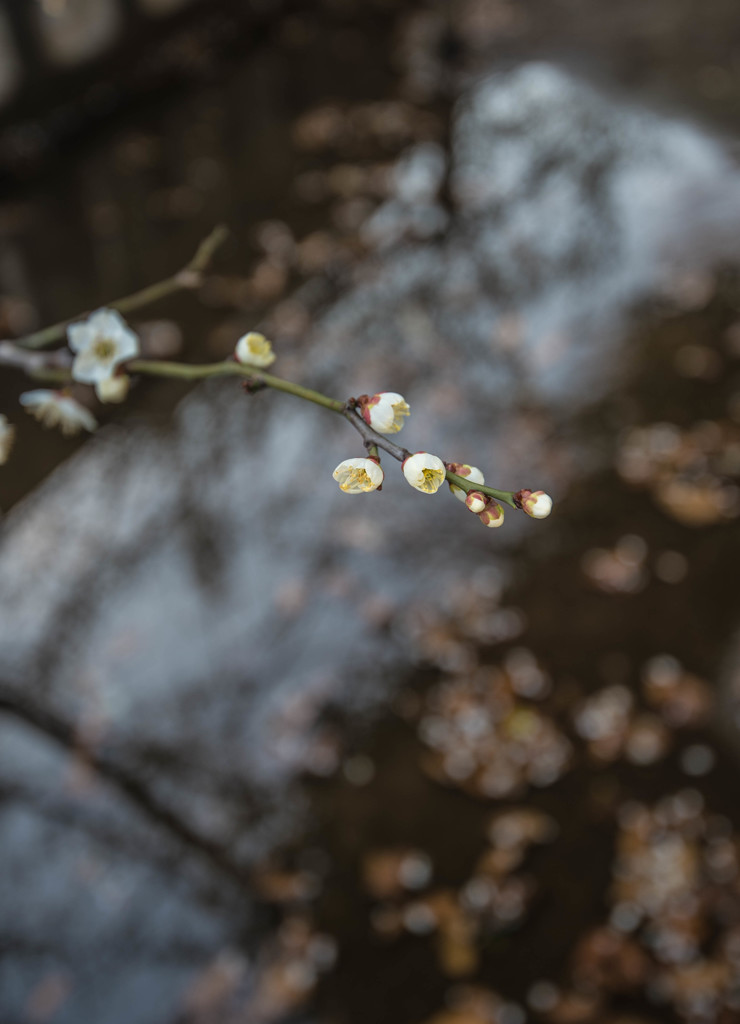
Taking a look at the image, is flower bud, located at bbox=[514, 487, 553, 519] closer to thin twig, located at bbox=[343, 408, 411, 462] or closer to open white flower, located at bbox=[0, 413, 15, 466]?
thin twig, located at bbox=[343, 408, 411, 462]

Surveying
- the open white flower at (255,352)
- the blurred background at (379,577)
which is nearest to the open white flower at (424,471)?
the open white flower at (255,352)

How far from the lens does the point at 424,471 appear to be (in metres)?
0.92

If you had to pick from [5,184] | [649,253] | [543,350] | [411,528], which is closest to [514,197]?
[649,253]

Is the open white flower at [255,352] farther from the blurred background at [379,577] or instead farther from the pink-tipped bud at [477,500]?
the blurred background at [379,577]

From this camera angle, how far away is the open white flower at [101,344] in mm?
1041

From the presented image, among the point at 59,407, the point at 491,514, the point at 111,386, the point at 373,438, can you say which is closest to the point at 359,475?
the point at 373,438

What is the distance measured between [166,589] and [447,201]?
291 centimetres

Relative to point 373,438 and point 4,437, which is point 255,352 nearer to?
point 373,438

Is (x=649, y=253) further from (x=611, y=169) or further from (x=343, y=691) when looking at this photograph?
(x=343, y=691)

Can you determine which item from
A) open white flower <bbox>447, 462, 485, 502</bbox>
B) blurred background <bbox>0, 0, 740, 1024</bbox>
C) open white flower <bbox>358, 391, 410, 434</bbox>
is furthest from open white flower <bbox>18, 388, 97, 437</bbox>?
blurred background <bbox>0, 0, 740, 1024</bbox>

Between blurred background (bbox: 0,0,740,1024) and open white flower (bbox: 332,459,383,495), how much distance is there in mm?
2037

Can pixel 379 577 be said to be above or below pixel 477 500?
below

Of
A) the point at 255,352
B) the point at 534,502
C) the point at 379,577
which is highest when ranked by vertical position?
the point at 255,352

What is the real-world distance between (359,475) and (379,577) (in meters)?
2.37
